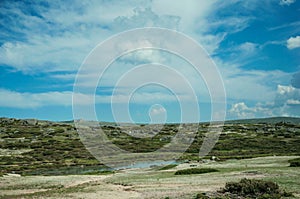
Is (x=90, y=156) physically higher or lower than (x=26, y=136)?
lower

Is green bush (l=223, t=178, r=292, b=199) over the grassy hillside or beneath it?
beneath

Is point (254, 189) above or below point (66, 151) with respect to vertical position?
below

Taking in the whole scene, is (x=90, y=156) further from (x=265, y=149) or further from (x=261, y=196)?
(x=261, y=196)

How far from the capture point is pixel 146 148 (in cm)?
12900

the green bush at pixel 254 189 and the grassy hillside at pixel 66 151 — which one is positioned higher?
the grassy hillside at pixel 66 151

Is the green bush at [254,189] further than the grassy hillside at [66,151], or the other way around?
the grassy hillside at [66,151]

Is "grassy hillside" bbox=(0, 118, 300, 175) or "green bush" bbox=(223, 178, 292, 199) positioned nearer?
"green bush" bbox=(223, 178, 292, 199)

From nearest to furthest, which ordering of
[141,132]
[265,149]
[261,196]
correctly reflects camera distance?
[261,196] → [265,149] → [141,132]

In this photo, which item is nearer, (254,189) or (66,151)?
(254,189)

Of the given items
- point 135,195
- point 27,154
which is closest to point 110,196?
point 135,195

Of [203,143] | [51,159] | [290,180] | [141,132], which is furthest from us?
[141,132]

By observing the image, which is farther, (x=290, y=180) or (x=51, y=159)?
(x=51, y=159)

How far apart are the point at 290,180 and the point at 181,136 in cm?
13537

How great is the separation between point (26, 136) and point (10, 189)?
116 m
